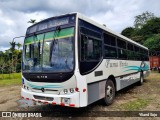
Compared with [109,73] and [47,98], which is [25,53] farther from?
[109,73]

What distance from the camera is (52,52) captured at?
559cm

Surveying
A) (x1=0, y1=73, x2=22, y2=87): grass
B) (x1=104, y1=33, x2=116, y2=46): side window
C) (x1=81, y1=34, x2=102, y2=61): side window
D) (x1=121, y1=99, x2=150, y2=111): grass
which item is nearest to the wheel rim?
(x1=121, y1=99, x2=150, y2=111): grass

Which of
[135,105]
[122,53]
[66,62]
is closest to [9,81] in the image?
[122,53]

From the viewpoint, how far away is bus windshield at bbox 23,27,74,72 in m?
5.38

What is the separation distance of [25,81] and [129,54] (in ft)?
20.2

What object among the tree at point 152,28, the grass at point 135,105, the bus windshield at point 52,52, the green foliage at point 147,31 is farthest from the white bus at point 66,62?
the tree at point 152,28

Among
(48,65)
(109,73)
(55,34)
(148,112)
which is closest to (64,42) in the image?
(55,34)

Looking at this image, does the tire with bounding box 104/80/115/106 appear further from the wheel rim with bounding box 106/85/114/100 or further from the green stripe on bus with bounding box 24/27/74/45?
the green stripe on bus with bounding box 24/27/74/45

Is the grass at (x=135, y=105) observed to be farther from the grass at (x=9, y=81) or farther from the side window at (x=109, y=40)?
the grass at (x=9, y=81)

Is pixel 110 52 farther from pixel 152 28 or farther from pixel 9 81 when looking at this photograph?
pixel 152 28

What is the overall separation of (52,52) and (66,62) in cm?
58

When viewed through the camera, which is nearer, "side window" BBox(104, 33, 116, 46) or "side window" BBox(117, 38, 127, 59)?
"side window" BBox(104, 33, 116, 46)

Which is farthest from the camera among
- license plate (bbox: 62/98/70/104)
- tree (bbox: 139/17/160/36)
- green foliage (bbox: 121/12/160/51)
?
tree (bbox: 139/17/160/36)

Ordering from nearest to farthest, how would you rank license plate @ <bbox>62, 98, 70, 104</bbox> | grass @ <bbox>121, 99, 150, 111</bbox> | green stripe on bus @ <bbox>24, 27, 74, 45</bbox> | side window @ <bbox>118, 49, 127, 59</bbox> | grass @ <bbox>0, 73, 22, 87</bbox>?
1. license plate @ <bbox>62, 98, 70, 104</bbox>
2. green stripe on bus @ <bbox>24, 27, 74, 45</bbox>
3. grass @ <bbox>121, 99, 150, 111</bbox>
4. side window @ <bbox>118, 49, 127, 59</bbox>
5. grass @ <bbox>0, 73, 22, 87</bbox>
